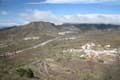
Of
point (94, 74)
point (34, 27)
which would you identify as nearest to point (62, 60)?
point (94, 74)

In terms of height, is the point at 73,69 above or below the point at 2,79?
below

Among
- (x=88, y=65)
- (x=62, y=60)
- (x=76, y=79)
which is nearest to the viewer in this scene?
(x=76, y=79)

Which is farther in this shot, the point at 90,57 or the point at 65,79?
the point at 90,57

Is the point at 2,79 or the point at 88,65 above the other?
the point at 2,79

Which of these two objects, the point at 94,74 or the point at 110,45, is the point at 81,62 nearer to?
the point at 94,74

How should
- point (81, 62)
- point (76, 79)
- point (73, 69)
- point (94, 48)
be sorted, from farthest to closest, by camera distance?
point (94, 48)
point (81, 62)
point (73, 69)
point (76, 79)

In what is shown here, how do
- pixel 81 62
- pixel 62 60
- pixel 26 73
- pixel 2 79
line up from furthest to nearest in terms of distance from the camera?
pixel 62 60, pixel 81 62, pixel 26 73, pixel 2 79

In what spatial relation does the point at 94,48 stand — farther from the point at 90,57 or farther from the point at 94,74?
the point at 94,74

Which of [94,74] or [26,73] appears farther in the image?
[94,74]

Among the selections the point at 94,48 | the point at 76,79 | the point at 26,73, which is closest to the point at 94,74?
the point at 76,79
